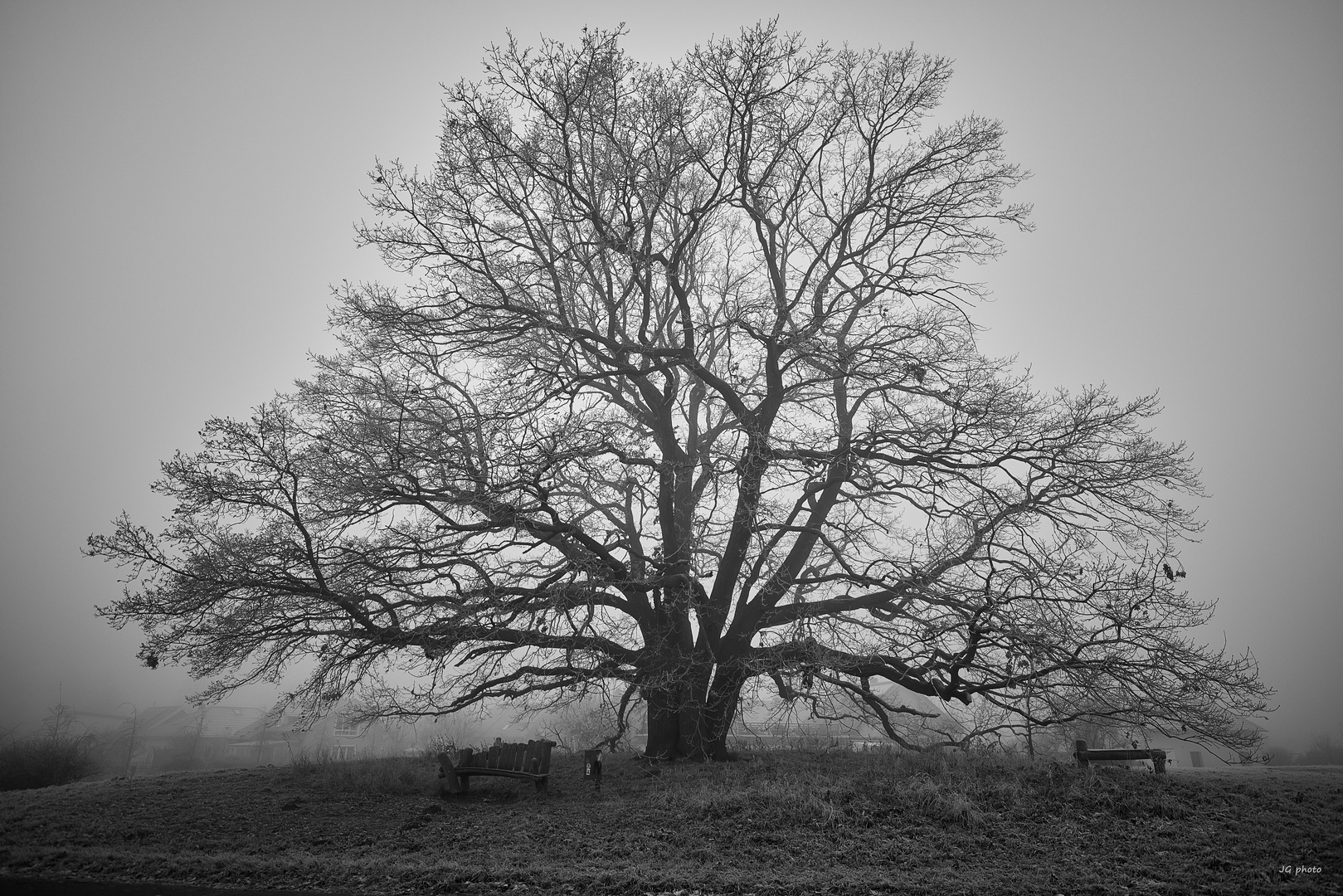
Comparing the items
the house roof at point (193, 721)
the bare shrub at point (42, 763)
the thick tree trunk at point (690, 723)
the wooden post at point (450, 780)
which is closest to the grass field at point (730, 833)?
the wooden post at point (450, 780)

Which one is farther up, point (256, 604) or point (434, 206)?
point (434, 206)

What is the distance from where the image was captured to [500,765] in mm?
9812

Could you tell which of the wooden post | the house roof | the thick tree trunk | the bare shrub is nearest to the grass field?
the wooden post

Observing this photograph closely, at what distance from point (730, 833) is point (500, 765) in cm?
392

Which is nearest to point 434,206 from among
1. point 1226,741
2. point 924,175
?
point 924,175

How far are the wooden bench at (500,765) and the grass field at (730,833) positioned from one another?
0.80ft

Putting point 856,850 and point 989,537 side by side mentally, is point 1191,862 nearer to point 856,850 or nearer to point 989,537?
point 856,850

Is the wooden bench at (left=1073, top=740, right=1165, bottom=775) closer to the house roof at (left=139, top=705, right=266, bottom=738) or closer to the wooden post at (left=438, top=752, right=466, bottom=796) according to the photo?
the wooden post at (left=438, top=752, right=466, bottom=796)

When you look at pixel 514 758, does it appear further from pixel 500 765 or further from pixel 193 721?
pixel 193 721

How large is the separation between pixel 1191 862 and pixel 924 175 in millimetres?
11206

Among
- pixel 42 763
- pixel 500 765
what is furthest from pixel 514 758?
pixel 42 763

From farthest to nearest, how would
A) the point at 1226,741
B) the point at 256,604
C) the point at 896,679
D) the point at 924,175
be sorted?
the point at 924,175 → the point at 896,679 → the point at 256,604 → the point at 1226,741

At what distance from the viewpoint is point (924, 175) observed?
13.1 metres

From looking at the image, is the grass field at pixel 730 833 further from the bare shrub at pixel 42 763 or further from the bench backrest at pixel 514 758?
the bare shrub at pixel 42 763
